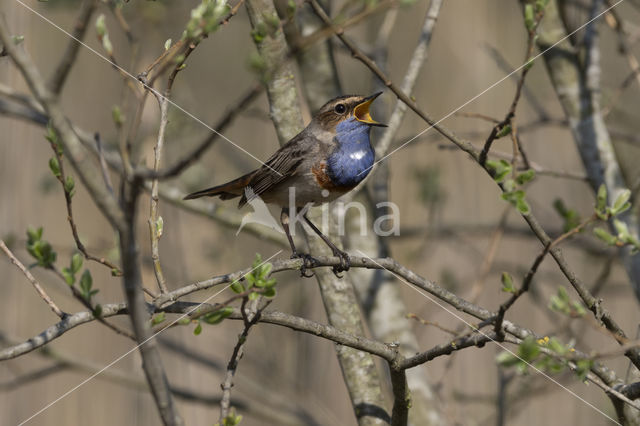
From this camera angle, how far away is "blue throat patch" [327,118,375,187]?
11.7ft

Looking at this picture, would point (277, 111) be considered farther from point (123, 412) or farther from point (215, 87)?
point (215, 87)

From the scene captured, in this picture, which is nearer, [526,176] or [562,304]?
[562,304]

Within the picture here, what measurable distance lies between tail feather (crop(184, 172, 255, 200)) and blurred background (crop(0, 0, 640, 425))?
52cm

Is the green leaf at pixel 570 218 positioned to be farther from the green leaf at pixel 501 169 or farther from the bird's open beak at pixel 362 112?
the bird's open beak at pixel 362 112

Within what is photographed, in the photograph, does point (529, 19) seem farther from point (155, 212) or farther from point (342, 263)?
point (155, 212)

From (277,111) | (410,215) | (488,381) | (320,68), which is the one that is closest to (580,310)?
(277,111)

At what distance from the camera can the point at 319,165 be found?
3.66 meters

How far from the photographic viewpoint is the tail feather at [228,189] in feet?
12.2

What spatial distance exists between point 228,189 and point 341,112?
782mm

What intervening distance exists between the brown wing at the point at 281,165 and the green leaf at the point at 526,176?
63.2 inches

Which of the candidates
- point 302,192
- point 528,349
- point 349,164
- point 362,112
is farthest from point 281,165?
point 528,349

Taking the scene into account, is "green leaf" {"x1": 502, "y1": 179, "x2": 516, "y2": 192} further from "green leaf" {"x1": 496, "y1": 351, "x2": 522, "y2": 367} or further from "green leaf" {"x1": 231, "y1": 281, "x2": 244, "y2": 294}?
"green leaf" {"x1": 231, "y1": 281, "x2": 244, "y2": 294}

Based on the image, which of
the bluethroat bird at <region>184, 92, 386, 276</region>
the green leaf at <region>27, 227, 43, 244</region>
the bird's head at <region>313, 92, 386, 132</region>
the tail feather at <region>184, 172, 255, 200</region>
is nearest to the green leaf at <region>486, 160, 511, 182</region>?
the green leaf at <region>27, 227, 43, 244</region>

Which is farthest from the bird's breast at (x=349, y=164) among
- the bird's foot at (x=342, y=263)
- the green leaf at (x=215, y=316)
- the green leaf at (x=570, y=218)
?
the green leaf at (x=215, y=316)
